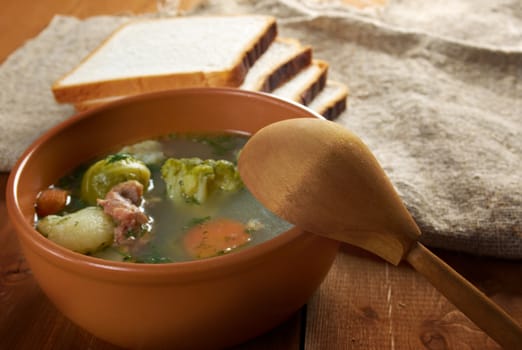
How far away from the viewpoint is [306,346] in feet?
3.92

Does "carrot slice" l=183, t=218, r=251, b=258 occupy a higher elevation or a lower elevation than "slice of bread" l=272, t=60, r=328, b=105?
higher

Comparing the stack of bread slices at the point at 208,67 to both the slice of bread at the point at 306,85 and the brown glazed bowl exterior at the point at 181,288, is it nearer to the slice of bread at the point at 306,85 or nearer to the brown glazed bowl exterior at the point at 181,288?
the slice of bread at the point at 306,85

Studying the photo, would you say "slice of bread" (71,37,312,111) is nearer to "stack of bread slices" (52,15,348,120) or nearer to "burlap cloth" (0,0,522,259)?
"stack of bread slices" (52,15,348,120)

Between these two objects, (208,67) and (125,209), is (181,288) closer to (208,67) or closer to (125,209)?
(125,209)

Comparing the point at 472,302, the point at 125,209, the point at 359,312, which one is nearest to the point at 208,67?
the point at 125,209

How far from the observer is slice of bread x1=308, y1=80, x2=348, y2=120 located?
202cm

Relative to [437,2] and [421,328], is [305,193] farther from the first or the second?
[437,2]

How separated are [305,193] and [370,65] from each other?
4.71 ft

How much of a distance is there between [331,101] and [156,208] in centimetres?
87

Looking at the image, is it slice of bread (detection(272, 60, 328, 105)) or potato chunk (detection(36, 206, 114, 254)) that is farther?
slice of bread (detection(272, 60, 328, 105))

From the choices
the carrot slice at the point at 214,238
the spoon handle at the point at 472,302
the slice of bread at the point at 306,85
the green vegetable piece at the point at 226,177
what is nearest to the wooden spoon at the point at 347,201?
the spoon handle at the point at 472,302

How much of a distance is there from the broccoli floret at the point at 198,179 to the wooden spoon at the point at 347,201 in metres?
0.32

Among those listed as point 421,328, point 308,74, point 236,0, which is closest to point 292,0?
point 236,0

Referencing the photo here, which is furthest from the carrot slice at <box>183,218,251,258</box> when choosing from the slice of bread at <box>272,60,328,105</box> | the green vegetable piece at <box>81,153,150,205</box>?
the slice of bread at <box>272,60,328,105</box>
